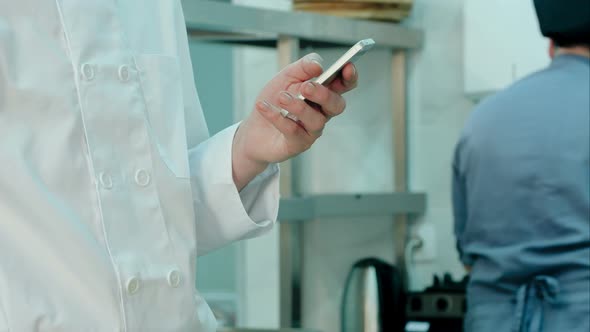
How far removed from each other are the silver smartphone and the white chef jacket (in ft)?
0.52

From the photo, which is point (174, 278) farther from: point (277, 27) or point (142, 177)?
point (277, 27)

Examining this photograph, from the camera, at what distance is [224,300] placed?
3.94 metres

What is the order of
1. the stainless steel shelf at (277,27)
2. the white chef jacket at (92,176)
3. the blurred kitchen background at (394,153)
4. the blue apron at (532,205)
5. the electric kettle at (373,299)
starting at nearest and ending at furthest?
1. the white chef jacket at (92,176)
2. the blue apron at (532,205)
3. the stainless steel shelf at (277,27)
4. the electric kettle at (373,299)
5. the blurred kitchen background at (394,153)

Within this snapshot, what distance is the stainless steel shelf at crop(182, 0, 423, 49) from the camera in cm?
237

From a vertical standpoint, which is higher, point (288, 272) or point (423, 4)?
point (423, 4)

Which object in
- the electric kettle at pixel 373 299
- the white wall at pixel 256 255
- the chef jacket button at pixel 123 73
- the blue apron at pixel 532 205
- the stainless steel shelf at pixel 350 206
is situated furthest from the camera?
the white wall at pixel 256 255

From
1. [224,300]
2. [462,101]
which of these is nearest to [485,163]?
[462,101]

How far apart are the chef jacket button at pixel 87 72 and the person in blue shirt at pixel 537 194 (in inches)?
50.7

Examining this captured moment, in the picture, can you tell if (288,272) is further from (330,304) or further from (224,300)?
(224,300)

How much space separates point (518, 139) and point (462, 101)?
754mm

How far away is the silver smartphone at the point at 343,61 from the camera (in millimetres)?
983

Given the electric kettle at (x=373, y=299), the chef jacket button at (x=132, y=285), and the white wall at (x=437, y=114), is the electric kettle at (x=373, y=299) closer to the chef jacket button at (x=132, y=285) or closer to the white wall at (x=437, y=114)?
the white wall at (x=437, y=114)

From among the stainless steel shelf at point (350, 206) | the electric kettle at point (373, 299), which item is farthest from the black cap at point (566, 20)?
the electric kettle at point (373, 299)

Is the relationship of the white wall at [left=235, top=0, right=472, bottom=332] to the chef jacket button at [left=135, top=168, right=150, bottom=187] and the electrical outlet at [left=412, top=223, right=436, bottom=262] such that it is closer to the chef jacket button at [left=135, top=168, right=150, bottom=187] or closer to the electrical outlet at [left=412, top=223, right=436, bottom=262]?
the electrical outlet at [left=412, top=223, right=436, bottom=262]
